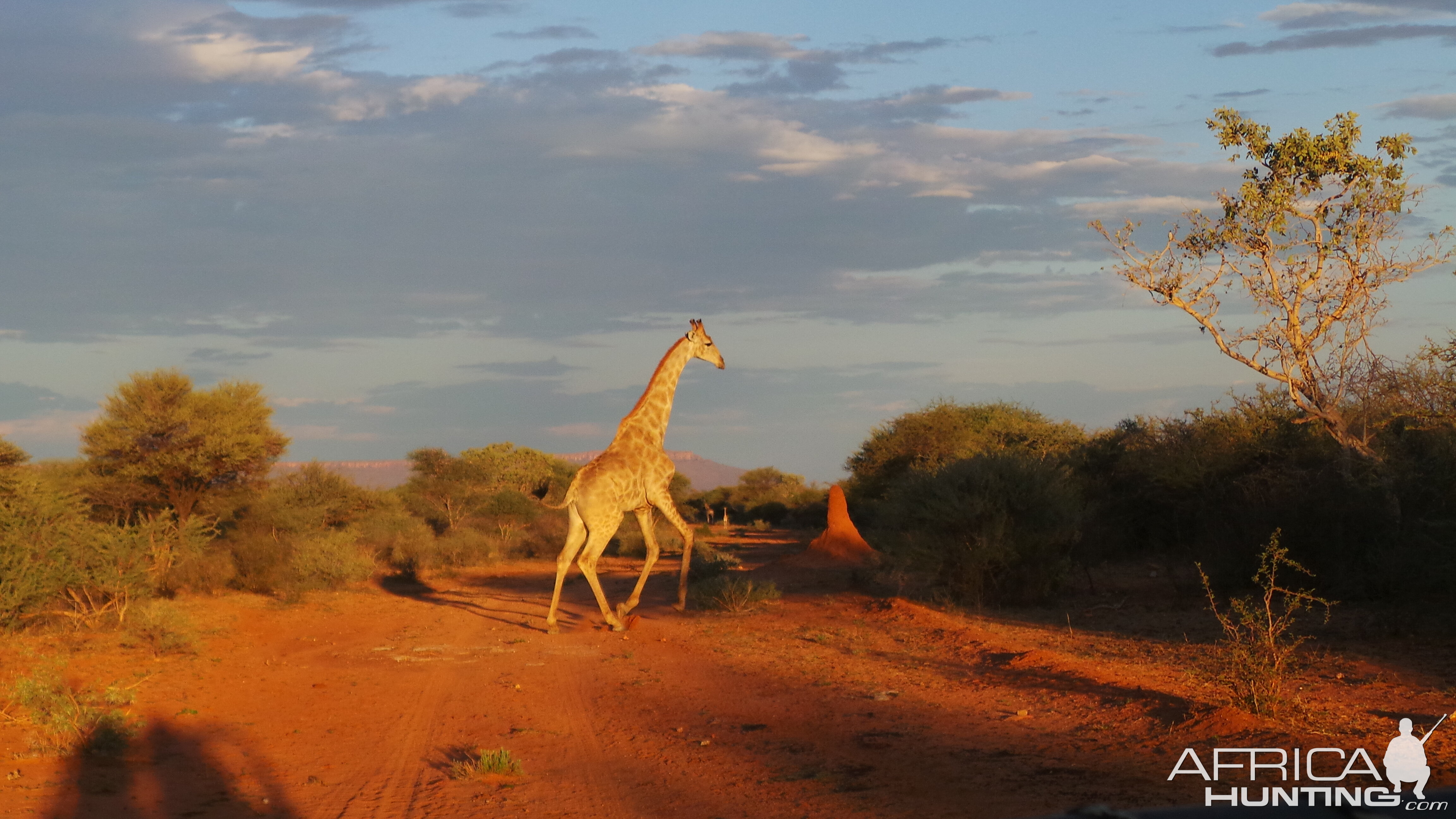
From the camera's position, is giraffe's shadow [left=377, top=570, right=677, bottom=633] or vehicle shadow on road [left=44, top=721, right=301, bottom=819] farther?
giraffe's shadow [left=377, top=570, right=677, bottom=633]

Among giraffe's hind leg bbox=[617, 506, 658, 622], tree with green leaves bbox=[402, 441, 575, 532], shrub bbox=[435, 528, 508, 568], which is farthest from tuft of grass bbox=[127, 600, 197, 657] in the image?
tree with green leaves bbox=[402, 441, 575, 532]

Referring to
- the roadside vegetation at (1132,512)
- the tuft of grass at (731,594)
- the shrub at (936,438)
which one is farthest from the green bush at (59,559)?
the shrub at (936,438)

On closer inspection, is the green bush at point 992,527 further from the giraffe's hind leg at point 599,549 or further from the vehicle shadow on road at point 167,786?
the vehicle shadow on road at point 167,786

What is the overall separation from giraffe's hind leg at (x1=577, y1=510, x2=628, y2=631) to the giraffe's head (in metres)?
2.63

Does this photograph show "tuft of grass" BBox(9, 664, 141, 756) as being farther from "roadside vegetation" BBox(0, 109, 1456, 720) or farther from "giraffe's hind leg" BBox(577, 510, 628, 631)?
"giraffe's hind leg" BBox(577, 510, 628, 631)

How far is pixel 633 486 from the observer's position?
1449cm

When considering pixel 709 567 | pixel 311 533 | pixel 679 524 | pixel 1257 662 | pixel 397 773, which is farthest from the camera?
pixel 311 533

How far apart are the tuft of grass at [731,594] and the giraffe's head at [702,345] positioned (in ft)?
11.5

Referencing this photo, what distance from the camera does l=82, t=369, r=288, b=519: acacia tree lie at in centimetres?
2508

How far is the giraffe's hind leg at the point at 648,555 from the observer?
14.0 meters

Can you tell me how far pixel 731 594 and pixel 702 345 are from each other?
3.86 meters

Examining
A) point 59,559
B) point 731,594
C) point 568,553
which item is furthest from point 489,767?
point 59,559

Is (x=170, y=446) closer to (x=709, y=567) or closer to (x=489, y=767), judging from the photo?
(x=709, y=567)

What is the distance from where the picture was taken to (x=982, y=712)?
8.21 meters
